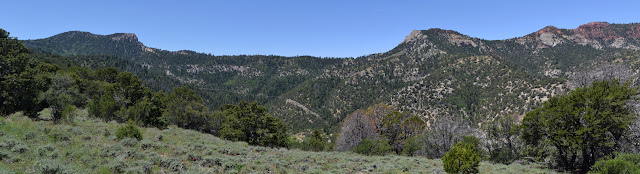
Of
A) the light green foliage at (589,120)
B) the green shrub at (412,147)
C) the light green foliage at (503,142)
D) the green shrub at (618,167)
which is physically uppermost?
the light green foliage at (589,120)

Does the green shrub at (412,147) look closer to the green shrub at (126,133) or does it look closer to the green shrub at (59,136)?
the green shrub at (126,133)

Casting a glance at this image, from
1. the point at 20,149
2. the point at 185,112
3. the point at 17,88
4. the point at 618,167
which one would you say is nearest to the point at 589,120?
the point at 618,167

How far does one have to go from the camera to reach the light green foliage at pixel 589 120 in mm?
18297

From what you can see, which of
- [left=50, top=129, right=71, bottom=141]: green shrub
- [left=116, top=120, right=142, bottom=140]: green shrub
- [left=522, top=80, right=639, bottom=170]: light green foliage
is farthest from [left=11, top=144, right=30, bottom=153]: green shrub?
[left=522, top=80, right=639, bottom=170]: light green foliage

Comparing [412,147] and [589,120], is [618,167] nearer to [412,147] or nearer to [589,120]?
[589,120]

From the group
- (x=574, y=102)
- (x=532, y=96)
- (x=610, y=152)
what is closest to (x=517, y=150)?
(x=610, y=152)

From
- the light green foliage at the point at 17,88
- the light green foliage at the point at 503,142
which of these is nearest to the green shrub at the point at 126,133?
the light green foliage at the point at 17,88

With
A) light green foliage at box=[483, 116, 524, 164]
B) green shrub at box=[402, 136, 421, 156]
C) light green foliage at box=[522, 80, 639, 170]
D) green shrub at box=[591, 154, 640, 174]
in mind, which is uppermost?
light green foliage at box=[522, 80, 639, 170]

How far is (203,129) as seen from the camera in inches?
2055

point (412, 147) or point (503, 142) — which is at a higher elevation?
point (503, 142)

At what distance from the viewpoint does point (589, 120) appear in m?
18.5

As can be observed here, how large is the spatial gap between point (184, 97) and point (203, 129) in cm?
794

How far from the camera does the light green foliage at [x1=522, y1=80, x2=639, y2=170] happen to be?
18.3 metres

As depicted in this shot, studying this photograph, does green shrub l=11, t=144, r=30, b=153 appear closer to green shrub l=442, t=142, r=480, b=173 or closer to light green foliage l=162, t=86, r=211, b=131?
green shrub l=442, t=142, r=480, b=173
